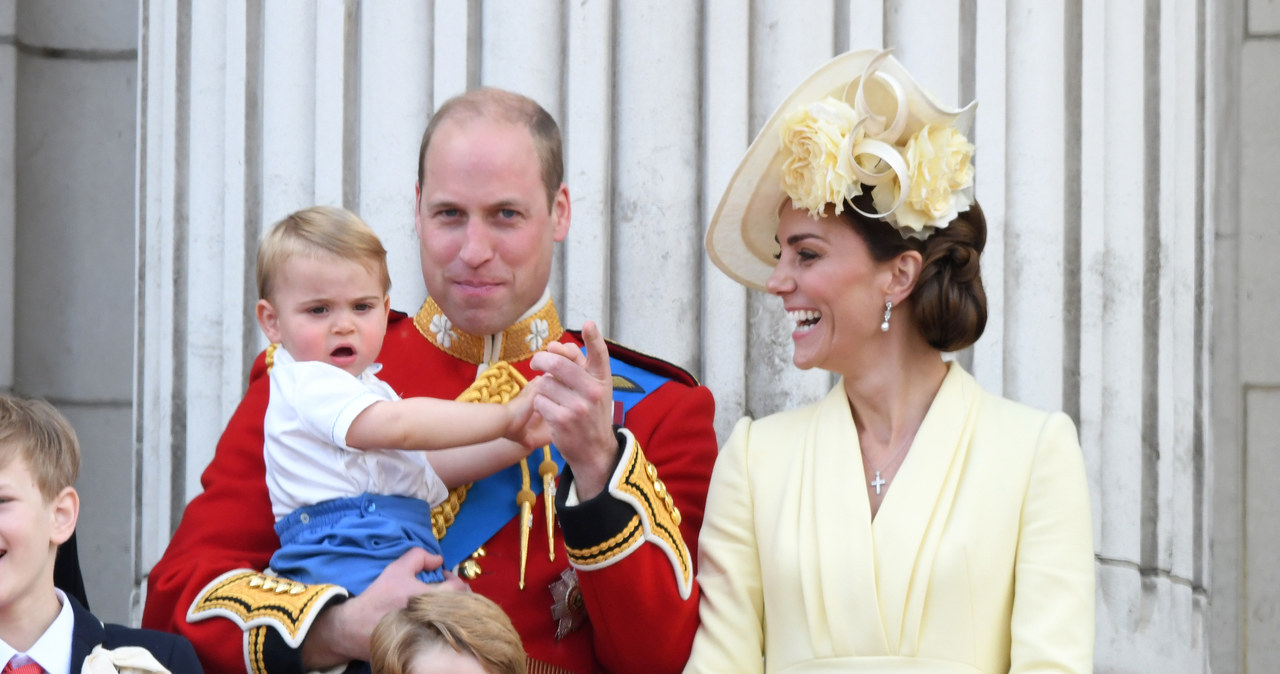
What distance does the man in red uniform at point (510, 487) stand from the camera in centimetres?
269

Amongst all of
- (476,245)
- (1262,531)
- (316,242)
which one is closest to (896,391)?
(476,245)

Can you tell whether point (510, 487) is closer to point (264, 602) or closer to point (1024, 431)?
point (264, 602)

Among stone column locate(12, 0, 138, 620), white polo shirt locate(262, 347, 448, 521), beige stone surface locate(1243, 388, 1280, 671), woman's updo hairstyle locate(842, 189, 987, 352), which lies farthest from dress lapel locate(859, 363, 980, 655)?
stone column locate(12, 0, 138, 620)

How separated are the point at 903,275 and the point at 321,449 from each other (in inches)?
45.5

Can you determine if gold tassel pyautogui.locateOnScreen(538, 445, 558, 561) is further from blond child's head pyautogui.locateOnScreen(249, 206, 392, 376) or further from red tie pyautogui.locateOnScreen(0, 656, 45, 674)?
red tie pyautogui.locateOnScreen(0, 656, 45, 674)

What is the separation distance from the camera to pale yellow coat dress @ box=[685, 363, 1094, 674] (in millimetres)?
2652

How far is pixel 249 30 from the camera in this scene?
3.75m

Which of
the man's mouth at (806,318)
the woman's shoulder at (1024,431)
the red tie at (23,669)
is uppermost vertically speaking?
the man's mouth at (806,318)

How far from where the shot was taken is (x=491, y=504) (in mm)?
3016

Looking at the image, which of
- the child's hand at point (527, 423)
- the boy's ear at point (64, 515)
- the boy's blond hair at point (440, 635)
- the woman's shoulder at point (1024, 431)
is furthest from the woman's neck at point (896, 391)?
the boy's ear at point (64, 515)

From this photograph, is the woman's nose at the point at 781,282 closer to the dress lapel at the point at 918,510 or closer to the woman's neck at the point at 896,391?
the woman's neck at the point at 896,391

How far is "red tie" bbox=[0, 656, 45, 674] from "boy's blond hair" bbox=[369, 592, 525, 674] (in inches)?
21.6

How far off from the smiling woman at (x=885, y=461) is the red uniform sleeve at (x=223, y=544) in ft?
2.91

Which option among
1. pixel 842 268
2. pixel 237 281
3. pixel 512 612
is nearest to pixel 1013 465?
pixel 842 268
